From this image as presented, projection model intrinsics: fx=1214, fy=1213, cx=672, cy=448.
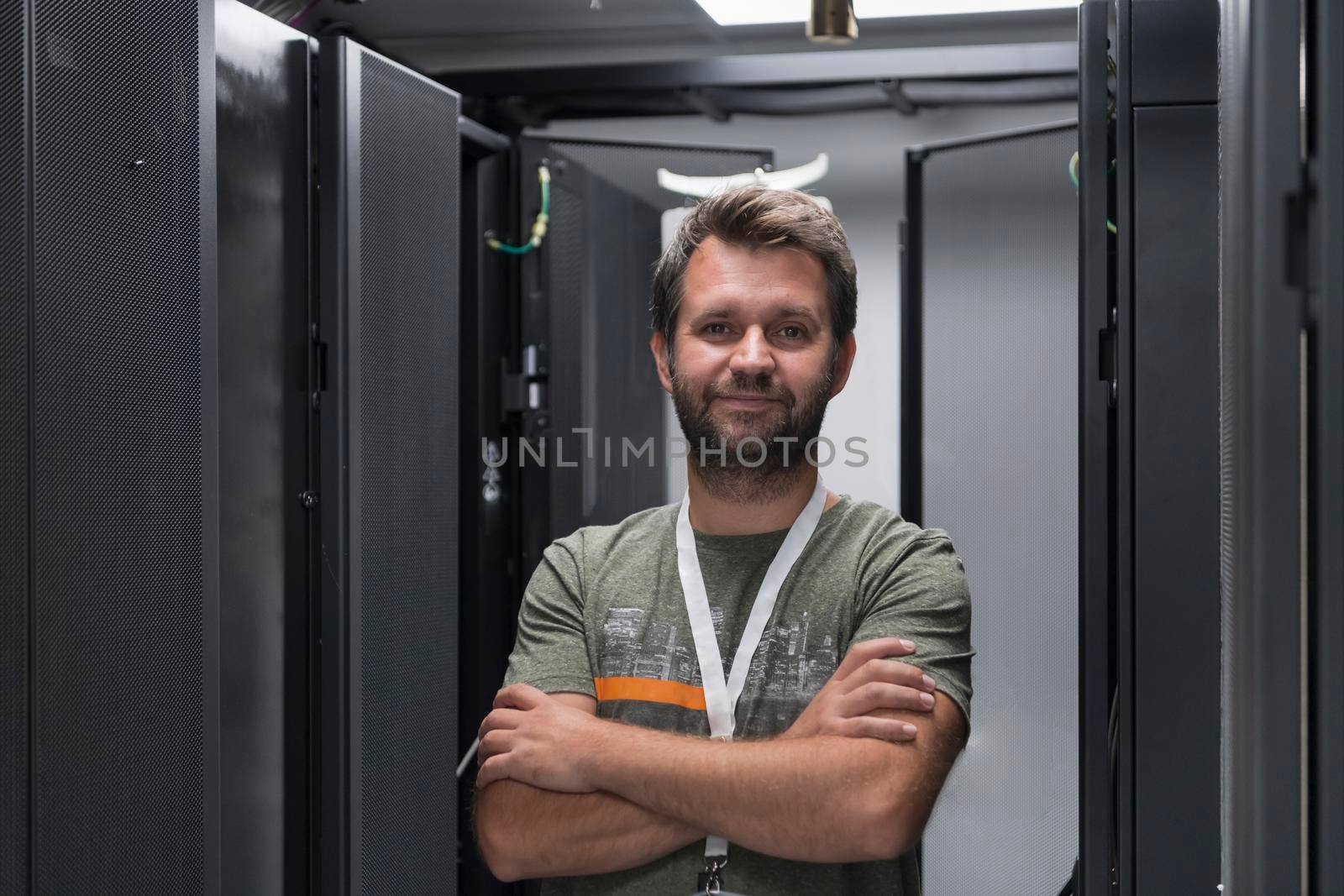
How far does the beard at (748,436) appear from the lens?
1548 mm

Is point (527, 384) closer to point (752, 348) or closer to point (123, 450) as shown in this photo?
point (752, 348)

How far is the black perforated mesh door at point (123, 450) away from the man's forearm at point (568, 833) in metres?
0.41

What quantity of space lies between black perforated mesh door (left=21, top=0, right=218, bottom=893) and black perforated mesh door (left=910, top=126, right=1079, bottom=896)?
1610 mm

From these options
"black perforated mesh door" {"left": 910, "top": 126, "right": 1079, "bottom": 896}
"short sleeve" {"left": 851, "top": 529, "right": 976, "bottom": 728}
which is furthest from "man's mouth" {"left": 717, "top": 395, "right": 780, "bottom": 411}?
"black perforated mesh door" {"left": 910, "top": 126, "right": 1079, "bottom": 896}

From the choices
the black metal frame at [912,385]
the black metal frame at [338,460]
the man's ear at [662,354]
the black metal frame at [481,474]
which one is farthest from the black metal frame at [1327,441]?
the black metal frame at [481,474]

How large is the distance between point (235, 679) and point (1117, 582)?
133 centimetres

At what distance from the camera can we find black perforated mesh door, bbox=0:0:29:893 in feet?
3.93

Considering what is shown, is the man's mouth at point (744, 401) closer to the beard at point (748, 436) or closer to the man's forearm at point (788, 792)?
the beard at point (748, 436)

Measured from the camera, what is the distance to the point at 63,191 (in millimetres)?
1287

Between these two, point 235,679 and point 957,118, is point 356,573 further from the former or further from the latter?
point 957,118

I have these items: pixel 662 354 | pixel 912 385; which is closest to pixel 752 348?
pixel 662 354

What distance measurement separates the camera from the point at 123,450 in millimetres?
1395

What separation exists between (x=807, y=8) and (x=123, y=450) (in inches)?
69.7

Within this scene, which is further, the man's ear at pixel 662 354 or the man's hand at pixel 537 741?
the man's ear at pixel 662 354
